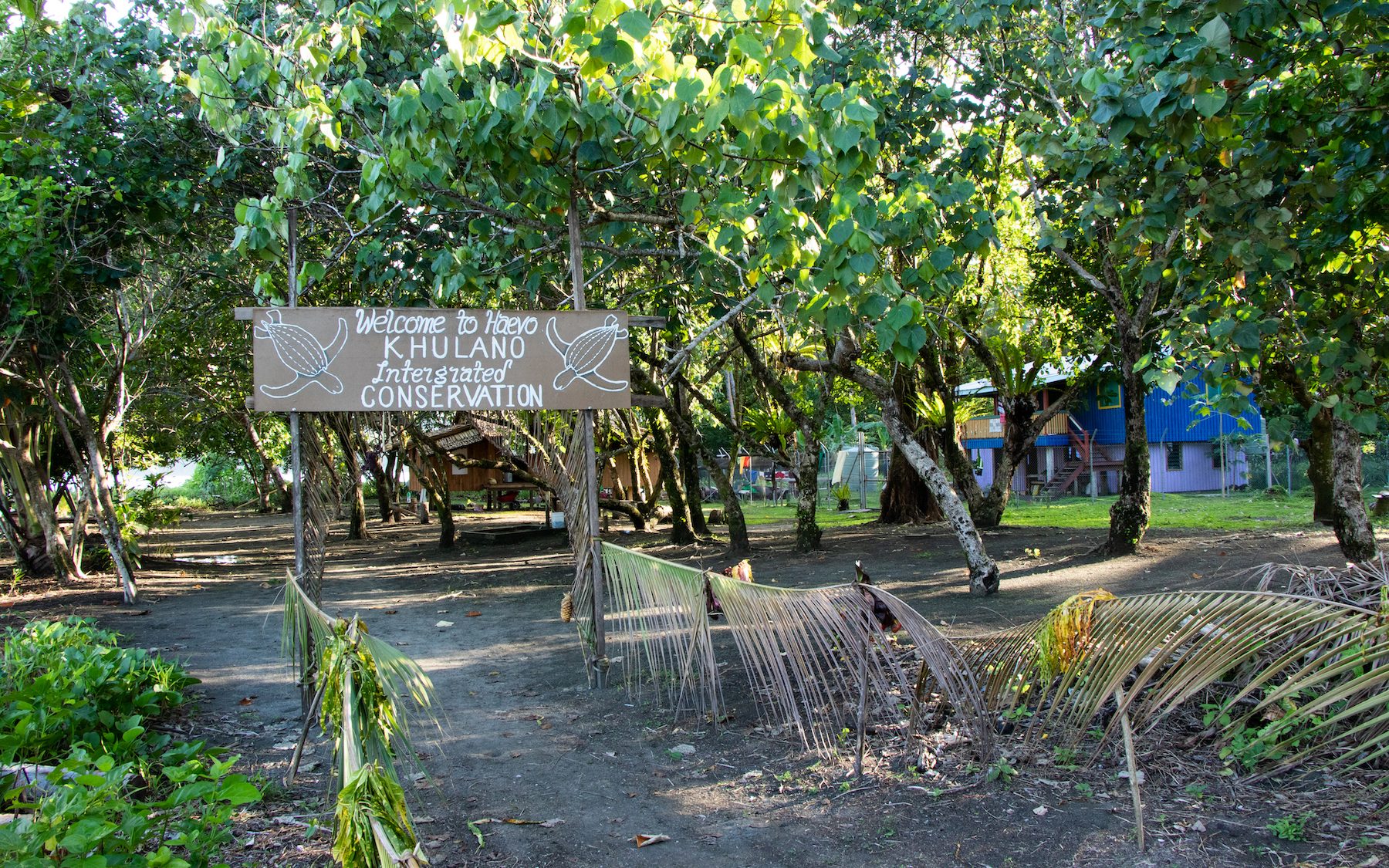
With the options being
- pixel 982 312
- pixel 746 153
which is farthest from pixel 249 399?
pixel 982 312

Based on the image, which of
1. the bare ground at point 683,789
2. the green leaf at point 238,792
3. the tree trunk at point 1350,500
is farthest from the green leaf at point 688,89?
the tree trunk at point 1350,500

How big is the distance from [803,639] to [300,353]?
3435 mm

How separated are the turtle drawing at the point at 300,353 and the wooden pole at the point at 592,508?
1.47 metres

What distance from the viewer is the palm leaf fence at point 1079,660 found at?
9.55 feet

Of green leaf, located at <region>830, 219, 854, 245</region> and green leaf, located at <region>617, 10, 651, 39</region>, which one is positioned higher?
→ green leaf, located at <region>617, 10, 651, 39</region>

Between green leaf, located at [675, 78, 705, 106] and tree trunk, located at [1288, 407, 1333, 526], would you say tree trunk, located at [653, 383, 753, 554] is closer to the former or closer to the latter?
tree trunk, located at [1288, 407, 1333, 526]

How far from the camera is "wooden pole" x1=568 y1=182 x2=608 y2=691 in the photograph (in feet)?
19.5

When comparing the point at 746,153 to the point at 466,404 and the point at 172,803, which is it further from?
the point at 172,803

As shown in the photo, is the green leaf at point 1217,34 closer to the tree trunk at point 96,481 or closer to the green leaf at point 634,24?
the green leaf at point 634,24

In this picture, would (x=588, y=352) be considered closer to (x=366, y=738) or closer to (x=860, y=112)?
(x=860, y=112)

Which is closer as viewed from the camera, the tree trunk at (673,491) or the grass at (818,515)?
the tree trunk at (673,491)

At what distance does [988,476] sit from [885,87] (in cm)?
3031

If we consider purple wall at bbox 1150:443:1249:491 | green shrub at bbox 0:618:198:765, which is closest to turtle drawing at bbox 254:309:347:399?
green shrub at bbox 0:618:198:765

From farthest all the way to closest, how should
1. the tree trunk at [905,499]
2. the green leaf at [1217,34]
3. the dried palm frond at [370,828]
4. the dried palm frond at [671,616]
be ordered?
the tree trunk at [905,499]
the dried palm frond at [671,616]
the green leaf at [1217,34]
the dried palm frond at [370,828]
